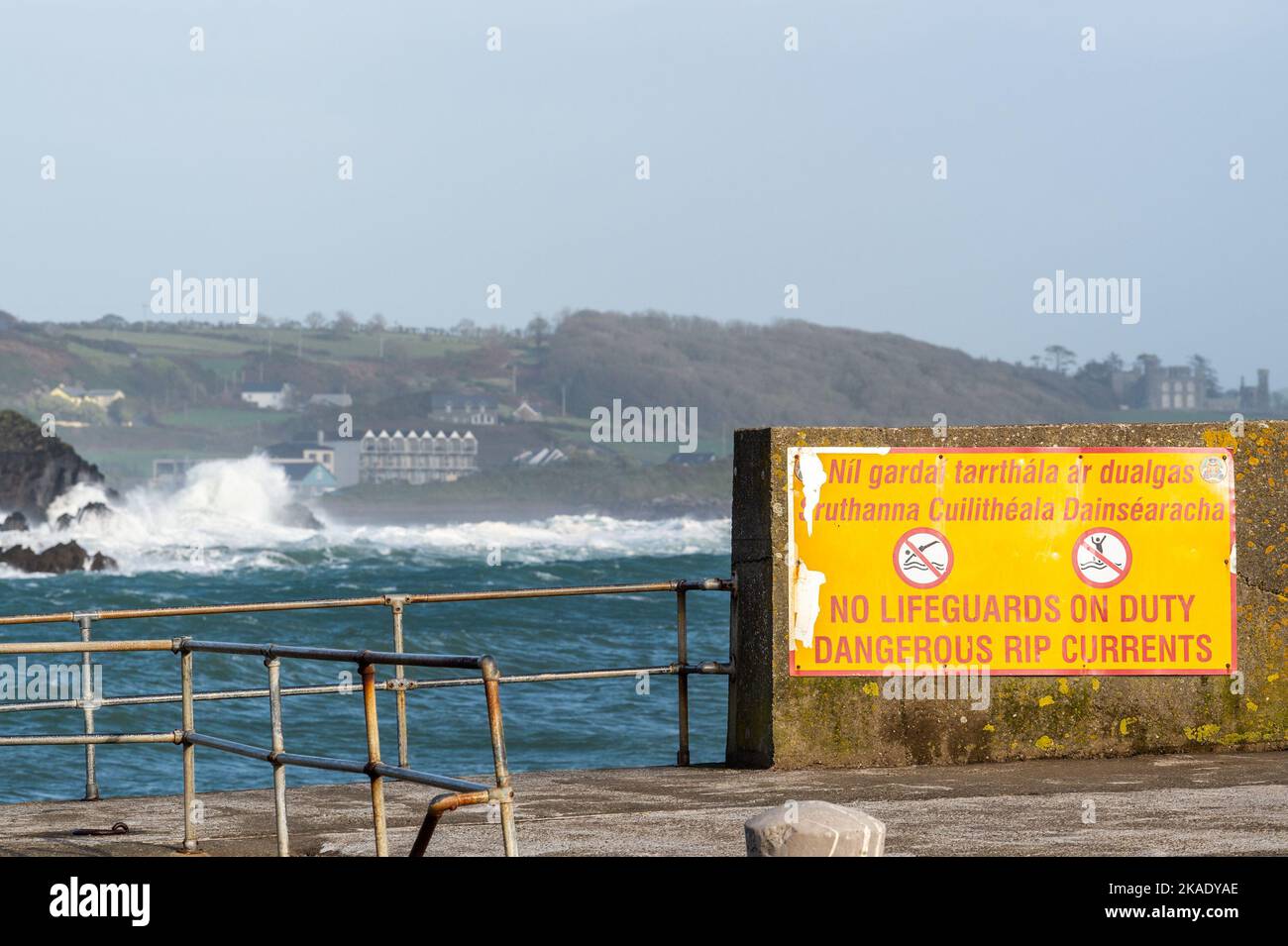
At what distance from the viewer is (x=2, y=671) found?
3928cm

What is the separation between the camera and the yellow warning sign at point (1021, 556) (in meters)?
9.40

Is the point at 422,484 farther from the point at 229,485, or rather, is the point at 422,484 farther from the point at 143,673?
the point at 143,673

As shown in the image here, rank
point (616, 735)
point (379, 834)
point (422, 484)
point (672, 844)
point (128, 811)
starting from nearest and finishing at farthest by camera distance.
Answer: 1. point (379, 834)
2. point (672, 844)
3. point (128, 811)
4. point (616, 735)
5. point (422, 484)

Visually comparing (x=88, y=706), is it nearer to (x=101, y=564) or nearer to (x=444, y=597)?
(x=444, y=597)

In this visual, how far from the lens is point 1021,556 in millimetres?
9477

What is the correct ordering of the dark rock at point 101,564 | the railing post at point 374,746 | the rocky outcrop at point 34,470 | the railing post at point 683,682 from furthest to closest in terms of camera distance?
the rocky outcrop at point 34,470 < the dark rock at point 101,564 < the railing post at point 683,682 < the railing post at point 374,746

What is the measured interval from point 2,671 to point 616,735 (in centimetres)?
1432

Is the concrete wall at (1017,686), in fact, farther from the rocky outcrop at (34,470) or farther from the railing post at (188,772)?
the rocky outcrop at (34,470)

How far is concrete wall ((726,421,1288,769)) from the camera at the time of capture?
932 centimetres

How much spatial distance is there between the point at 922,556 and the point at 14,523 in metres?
101

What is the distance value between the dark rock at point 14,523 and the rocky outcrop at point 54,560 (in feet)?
49.7

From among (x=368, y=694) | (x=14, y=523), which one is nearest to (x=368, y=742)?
(x=368, y=694)

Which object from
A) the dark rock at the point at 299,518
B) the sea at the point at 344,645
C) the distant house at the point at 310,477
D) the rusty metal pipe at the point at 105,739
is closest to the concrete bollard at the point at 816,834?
the rusty metal pipe at the point at 105,739
